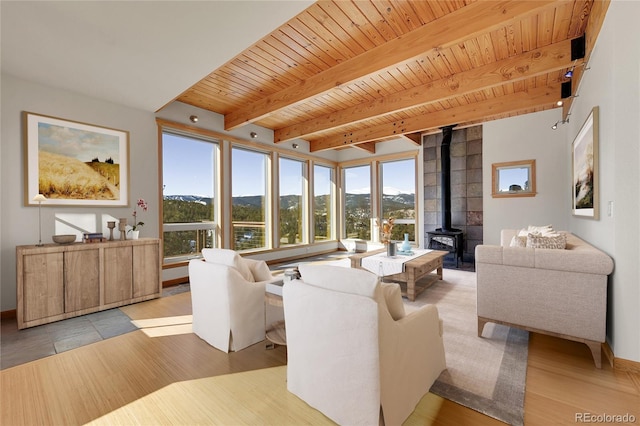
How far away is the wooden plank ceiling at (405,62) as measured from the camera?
2.52 m

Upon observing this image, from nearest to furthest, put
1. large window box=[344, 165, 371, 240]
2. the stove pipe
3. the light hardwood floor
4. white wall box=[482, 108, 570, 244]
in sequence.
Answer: the light hardwood floor, white wall box=[482, 108, 570, 244], the stove pipe, large window box=[344, 165, 371, 240]

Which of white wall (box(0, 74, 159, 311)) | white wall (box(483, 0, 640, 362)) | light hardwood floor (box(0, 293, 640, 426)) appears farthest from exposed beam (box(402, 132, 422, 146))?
white wall (box(0, 74, 159, 311))

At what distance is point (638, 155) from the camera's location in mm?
1874

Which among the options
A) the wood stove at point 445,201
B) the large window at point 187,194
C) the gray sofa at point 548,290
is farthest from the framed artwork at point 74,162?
the wood stove at point 445,201

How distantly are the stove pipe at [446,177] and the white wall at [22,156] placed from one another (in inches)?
235

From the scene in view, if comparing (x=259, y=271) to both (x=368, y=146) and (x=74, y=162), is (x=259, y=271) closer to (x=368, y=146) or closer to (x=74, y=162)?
(x=74, y=162)

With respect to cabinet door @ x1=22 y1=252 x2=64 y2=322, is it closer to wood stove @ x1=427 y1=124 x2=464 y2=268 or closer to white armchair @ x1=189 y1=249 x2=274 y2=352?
white armchair @ x1=189 y1=249 x2=274 y2=352

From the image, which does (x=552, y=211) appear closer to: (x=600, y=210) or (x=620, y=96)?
(x=600, y=210)

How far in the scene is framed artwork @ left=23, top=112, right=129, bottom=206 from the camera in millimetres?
3242

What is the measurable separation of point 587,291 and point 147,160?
5.46 metres

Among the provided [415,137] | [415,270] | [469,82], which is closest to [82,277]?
[415,270]

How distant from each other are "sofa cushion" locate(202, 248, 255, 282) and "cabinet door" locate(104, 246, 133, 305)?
171 cm

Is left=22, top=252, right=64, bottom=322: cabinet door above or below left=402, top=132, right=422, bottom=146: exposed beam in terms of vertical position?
below

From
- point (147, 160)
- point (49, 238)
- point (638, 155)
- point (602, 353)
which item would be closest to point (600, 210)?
point (638, 155)
